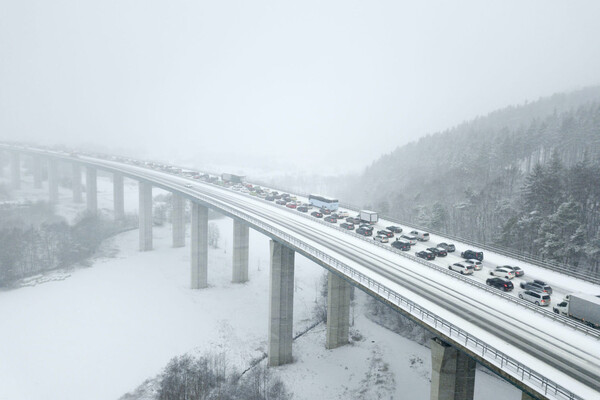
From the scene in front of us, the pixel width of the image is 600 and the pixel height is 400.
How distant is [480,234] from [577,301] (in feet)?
131

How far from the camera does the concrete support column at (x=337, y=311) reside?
37156mm

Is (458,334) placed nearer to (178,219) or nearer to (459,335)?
(459,335)

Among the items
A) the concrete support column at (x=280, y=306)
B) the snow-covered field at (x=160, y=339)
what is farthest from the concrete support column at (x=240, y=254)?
the concrete support column at (x=280, y=306)

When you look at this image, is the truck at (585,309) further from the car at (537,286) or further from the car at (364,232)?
the car at (364,232)

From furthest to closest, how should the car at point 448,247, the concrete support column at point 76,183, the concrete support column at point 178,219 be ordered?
the concrete support column at point 76,183 < the concrete support column at point 178,219 < the car at point 448,247

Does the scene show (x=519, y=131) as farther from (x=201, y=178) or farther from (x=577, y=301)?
(x=577, y=301)

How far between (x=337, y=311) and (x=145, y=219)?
48766mm

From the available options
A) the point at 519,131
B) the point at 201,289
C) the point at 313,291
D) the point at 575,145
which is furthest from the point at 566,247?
the point at 519,131

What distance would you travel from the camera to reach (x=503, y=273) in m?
25.6

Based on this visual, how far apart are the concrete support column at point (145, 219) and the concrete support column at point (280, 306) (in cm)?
4481

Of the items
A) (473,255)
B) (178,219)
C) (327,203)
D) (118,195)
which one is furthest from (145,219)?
(473,255)

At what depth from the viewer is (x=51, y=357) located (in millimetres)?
36594

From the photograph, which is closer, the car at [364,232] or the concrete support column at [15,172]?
the car at [364,232]

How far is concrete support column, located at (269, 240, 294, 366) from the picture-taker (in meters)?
35.7
